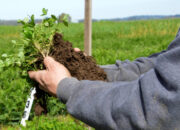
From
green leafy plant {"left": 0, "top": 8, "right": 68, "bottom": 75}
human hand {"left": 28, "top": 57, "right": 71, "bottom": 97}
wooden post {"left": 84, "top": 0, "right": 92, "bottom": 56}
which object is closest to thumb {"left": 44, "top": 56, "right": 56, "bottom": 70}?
human hand {"left": 28, "top": 57, "right": 71, "bottom": 97}

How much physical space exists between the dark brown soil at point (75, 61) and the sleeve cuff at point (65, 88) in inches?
11.9

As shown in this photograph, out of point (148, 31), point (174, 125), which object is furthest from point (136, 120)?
point (148, 31)

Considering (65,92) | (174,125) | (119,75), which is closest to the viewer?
(174,125)

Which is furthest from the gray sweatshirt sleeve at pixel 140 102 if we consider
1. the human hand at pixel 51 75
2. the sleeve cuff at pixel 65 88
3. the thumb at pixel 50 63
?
the thumb at pixel 50 63

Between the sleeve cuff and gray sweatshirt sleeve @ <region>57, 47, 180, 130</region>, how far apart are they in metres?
0.06

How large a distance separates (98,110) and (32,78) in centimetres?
69

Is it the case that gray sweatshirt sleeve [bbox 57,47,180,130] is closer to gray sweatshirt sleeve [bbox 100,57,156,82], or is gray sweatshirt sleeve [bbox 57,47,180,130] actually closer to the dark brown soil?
the dark brown soil

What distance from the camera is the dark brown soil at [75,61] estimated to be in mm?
1658

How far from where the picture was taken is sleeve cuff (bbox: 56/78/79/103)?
1287 mm

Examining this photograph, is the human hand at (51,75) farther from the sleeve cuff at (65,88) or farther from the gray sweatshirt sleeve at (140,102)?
the gray sweatshirt sleeve at (140,102)

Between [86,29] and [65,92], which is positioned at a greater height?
[86,29]

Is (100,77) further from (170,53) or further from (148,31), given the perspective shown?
(148,31)

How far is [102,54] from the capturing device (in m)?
5.66

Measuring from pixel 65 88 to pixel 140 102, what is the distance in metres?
0.42
